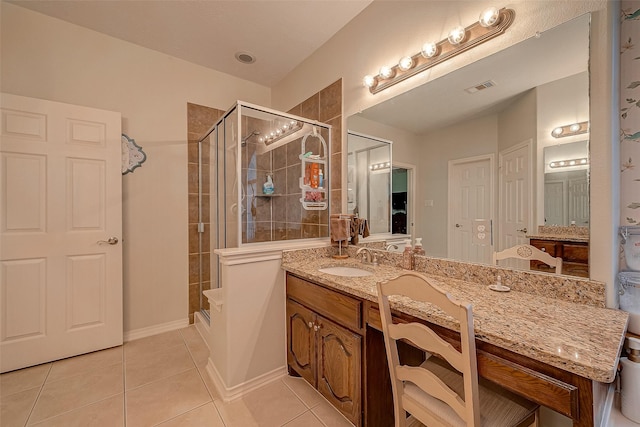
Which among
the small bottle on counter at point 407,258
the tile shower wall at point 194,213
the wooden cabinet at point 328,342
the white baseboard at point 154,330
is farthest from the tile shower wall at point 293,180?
the small bottle on counter at point 407,258

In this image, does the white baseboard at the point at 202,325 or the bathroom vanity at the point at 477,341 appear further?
the white baseboard at the point at 202,325

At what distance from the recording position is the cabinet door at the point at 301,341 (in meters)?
1.63

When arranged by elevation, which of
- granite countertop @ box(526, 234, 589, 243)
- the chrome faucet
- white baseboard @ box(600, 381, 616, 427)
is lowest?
white baseboard @ box(600, 381, 616, 427)

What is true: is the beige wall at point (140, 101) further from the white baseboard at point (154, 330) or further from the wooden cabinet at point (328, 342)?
the wooden cabinet at point (328, 342)

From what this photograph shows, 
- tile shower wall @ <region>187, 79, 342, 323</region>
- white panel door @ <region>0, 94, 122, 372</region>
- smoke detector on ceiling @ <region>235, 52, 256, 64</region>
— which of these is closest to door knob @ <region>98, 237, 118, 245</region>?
white panel door @ <region>0, 94, 122, 372</region>

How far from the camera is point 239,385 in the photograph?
5.61 feet

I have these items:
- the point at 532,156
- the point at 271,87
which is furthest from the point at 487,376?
the point at 271,87

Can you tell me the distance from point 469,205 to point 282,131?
159 cm

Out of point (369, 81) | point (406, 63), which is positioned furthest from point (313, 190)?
point (406, 63)

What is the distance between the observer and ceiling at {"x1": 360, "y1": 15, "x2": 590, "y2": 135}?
43.5 inches

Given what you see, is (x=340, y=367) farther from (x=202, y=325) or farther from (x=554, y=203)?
(x=202, y=325)

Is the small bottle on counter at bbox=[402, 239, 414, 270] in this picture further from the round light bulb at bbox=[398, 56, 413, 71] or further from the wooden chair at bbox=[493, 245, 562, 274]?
the round light bulb at bbox=[398, 56, 413, 71]

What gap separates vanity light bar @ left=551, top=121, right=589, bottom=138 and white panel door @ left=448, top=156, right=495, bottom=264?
265 mm

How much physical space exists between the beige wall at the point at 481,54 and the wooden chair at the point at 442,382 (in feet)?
1.93
